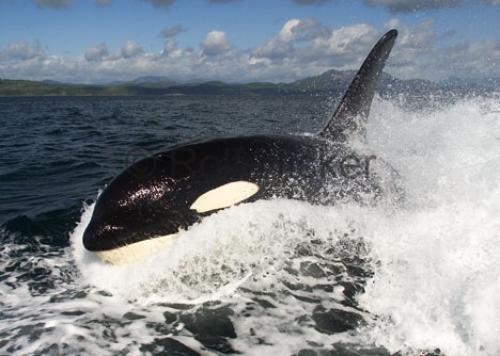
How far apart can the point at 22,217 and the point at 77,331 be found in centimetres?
533

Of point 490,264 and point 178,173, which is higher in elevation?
point 178,173

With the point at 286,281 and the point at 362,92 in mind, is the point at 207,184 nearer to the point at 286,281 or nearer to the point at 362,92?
the point at 286,281

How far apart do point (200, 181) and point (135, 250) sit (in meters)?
1.36

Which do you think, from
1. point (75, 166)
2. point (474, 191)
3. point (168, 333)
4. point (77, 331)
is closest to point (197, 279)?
point (168, 333)

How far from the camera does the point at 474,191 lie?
25.4 ft

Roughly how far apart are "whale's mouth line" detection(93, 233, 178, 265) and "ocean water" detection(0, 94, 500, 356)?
0.15m

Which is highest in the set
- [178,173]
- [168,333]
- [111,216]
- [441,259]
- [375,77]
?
[375,77]

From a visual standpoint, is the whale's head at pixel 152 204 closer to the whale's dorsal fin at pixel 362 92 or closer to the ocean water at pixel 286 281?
the ocean water at pixel 286 281

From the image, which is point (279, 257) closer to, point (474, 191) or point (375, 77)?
point (474, 191)

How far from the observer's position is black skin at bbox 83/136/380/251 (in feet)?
20.4

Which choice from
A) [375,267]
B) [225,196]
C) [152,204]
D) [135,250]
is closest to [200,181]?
[225,196]

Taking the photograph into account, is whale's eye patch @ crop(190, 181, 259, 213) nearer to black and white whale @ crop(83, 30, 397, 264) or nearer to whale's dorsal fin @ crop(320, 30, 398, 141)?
black and white whale @ crop(83, 30, 397, 264)

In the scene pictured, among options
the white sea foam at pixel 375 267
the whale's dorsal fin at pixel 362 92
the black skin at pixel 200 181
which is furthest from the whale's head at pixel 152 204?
the whale's dorsal fin at pixel 362 92

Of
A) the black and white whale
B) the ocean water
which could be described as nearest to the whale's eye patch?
the black and white whale
